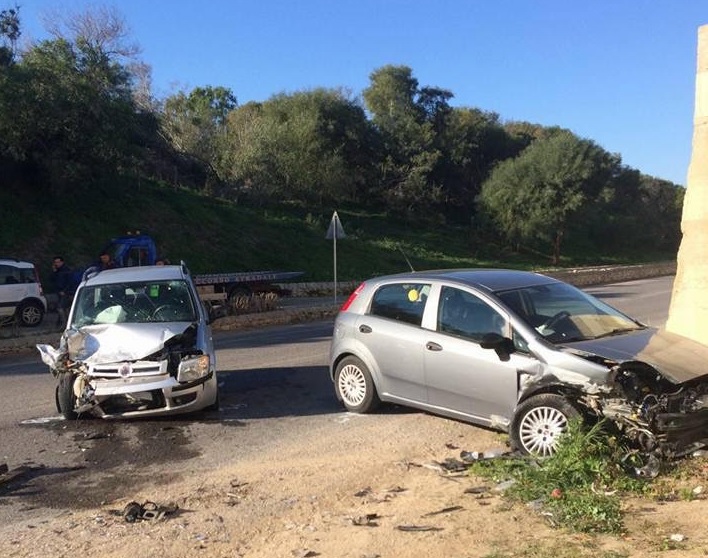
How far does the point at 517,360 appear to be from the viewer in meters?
6.09

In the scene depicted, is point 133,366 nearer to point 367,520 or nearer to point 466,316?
point 466,316

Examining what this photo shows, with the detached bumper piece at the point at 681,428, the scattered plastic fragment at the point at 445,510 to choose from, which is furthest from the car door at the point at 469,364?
the scattered plastic fragment at the point at 445,510

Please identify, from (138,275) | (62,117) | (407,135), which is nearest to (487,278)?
(138,275)

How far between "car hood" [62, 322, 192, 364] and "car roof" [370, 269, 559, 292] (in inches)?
106

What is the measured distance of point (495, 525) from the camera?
4.41 m

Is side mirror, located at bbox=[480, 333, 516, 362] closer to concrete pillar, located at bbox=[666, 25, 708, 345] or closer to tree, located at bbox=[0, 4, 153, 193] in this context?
concrete pillar, located at bbox=[666, 25, 708, 345]

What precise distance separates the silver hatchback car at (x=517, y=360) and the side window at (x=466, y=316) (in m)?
0.01

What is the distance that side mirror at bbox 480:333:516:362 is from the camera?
612 cm

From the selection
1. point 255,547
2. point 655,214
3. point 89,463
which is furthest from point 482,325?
point 655,214

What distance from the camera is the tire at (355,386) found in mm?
7609

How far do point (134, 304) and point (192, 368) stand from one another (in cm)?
167

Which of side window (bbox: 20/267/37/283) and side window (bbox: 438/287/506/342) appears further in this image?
side window (bbox: 20/267/37/283)

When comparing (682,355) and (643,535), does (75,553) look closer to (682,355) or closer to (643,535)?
(643,535)

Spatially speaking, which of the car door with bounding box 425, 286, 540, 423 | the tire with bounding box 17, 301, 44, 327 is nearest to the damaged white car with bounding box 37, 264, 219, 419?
the car door with bounding box 425, 286, 540, 423
